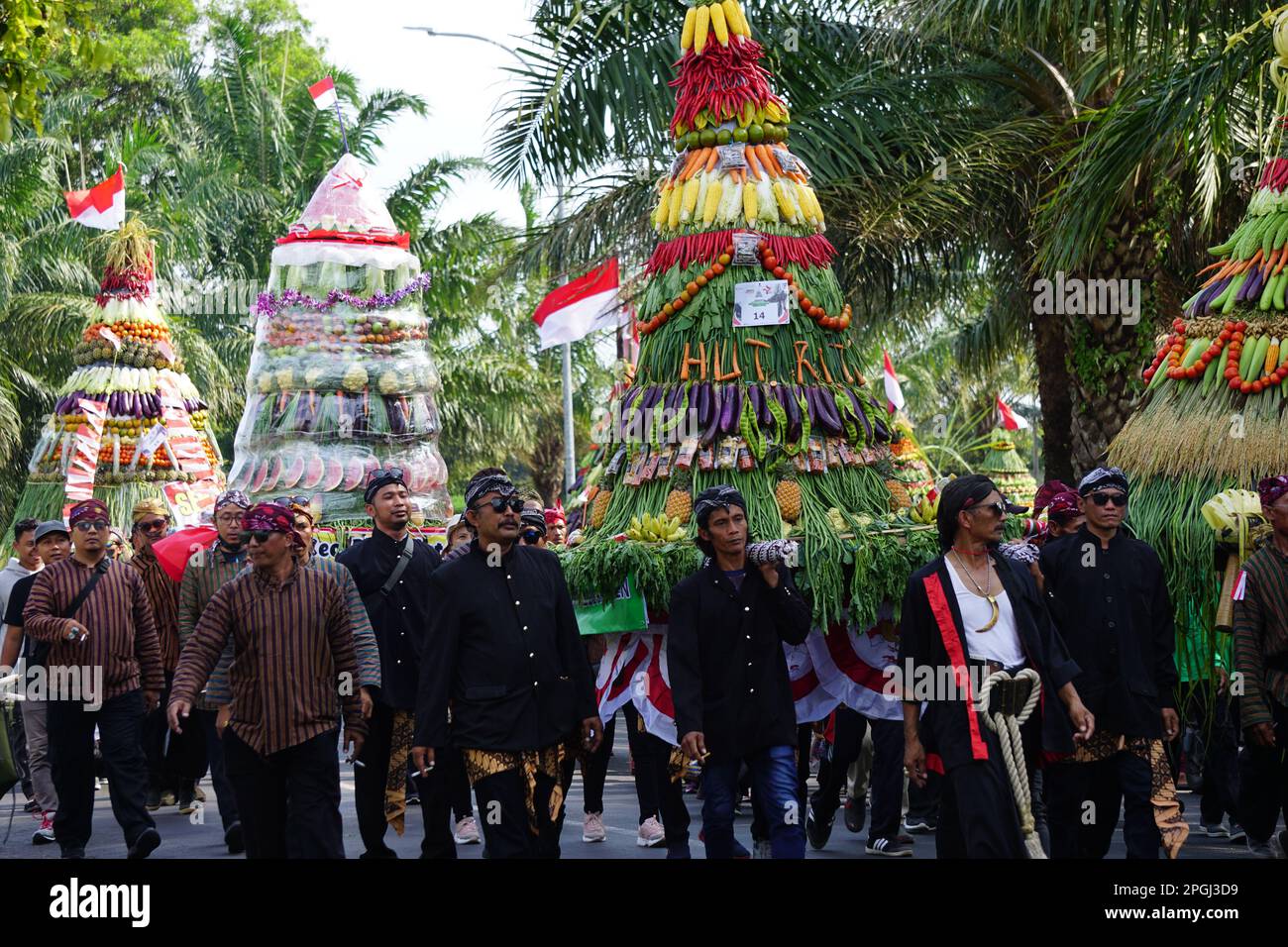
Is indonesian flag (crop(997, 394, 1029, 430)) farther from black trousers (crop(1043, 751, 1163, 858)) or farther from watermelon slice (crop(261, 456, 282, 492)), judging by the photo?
black trousers (crop(1043, 751, 1163, 858))

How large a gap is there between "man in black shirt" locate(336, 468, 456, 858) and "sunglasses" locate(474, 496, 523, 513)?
5.28 ft

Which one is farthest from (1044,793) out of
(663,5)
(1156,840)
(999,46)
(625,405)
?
(663,5)

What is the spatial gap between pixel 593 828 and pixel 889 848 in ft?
5.67

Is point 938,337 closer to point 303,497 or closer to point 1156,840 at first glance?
point 303,497

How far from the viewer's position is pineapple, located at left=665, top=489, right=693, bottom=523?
29.1 ft

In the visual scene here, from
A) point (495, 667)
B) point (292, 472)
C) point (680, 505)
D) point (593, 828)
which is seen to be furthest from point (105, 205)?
point (495, 667)

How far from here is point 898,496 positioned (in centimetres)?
934

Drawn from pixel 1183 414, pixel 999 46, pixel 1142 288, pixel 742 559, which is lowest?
pixel 742 559

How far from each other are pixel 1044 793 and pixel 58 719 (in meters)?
4.94

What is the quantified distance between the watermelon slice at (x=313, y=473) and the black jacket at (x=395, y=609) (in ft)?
20.4

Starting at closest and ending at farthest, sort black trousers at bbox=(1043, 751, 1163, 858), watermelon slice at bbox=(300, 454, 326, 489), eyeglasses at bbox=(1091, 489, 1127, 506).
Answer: black trousers at bbox=(1043, 751, 1163, 858) → eyeglasses at bbox=(1091, 489, 1127, 506) → watermelon slice at bbox=(300, 454, 326, 489)

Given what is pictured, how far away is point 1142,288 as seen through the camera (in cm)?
1336

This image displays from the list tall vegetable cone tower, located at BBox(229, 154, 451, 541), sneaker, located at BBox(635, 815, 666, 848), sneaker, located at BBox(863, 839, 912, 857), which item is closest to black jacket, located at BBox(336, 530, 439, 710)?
sneaker, located at BBox(635, 815, 666, 848)

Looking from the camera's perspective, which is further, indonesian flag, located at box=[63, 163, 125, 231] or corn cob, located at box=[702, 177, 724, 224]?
indonesian flag, located at box=[63, 163, 125, 231]
